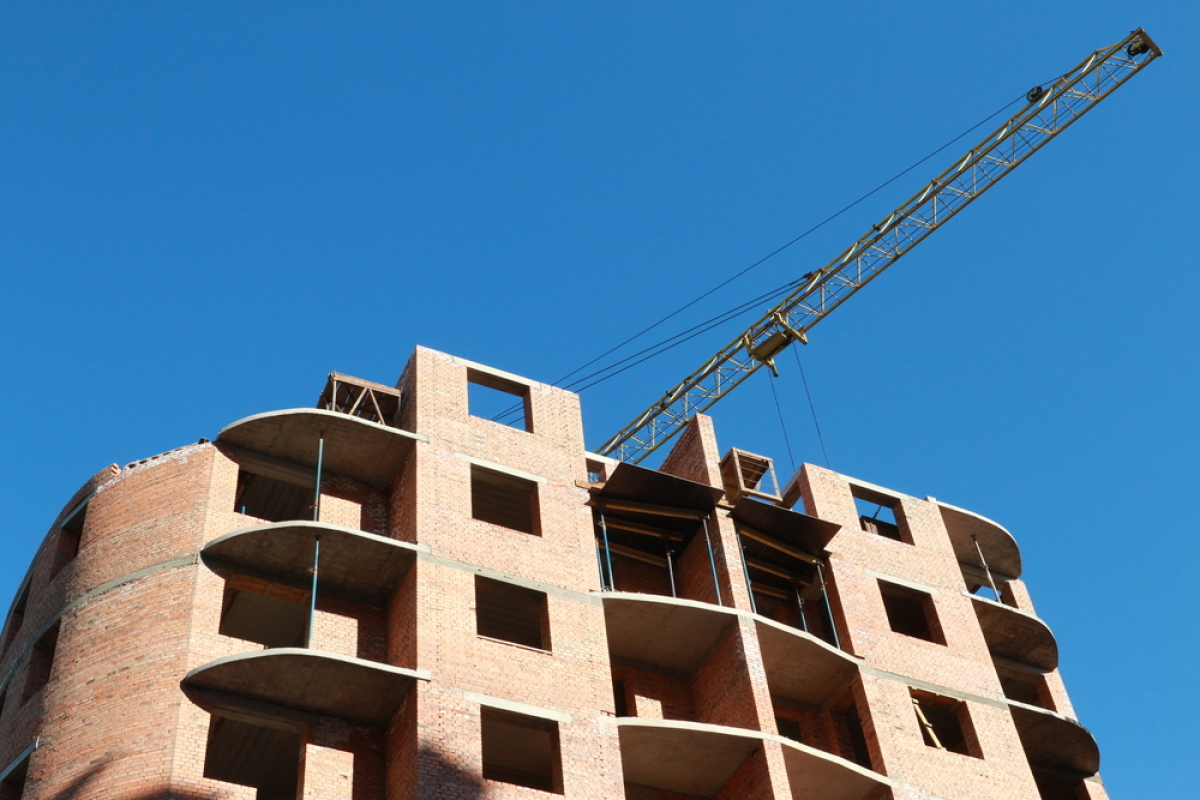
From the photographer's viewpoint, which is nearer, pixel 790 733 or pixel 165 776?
pixel 165 776

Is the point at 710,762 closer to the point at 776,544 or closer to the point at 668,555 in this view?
the point at 668,555

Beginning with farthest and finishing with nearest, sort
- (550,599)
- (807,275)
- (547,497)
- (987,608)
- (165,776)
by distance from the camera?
(807,275), (987,608), (547,497), (550,599), (165,776)

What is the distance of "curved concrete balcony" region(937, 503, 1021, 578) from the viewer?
1612 inches

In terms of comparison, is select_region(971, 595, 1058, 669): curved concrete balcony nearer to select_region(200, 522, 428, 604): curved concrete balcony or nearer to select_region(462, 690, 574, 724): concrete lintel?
select_region(462, 690, 574, 724): concrete lintel

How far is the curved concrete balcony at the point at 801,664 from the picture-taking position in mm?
32938

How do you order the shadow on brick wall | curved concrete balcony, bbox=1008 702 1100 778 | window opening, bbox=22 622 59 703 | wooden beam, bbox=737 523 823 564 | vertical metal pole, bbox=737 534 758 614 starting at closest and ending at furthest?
the shadow on brick wall
window opening, bbox=22 622 59 703
vertical metal pole, bbox=737 534 758 614
wooden beam, bbox=737 523 823 564
curved concrete balcony, bbox=1008 702 1100 778

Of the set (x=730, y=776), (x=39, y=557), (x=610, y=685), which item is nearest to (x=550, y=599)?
(x=610, y=685)

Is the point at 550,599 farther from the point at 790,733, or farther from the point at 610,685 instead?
the point at 790,733

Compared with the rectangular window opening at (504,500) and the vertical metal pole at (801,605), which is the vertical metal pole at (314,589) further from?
the vertical metal pole at (801,605)

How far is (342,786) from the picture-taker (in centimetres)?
2697

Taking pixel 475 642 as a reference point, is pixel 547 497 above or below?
above

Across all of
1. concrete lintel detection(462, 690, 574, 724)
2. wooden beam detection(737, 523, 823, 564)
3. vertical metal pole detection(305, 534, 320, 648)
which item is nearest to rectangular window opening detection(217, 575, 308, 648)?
vertical metal pole detection(305, 534, 320, 648)

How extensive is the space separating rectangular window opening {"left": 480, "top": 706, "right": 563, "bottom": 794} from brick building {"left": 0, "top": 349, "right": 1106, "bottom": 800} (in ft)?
0.28

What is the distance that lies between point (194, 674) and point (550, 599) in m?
7.90
